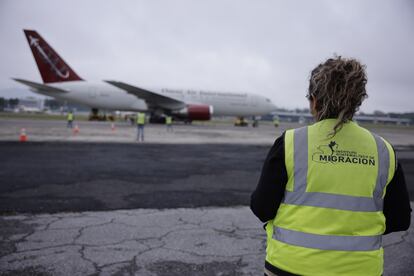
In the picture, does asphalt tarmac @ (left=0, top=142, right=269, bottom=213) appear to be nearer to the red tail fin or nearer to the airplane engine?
the airplane engine

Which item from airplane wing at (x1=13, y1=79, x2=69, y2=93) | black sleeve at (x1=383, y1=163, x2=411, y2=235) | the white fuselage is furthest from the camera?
the white fuselage

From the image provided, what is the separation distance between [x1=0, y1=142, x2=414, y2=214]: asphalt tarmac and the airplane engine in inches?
715

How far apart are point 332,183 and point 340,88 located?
1.43 ft

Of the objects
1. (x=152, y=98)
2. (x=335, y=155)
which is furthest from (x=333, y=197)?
(x=152, y=98)

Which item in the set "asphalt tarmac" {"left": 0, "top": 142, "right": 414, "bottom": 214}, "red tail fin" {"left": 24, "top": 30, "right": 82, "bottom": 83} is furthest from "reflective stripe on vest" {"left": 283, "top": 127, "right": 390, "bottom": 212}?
"red tail fin" {"left": 24, "top": 30, "right": 82, "bottom": 83}

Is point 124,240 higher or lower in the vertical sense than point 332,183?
lower

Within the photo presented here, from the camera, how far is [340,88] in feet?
5.17

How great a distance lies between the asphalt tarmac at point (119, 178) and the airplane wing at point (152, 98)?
1713cm

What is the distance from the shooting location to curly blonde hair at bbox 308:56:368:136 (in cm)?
157

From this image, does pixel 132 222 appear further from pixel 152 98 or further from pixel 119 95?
pixel 119 95

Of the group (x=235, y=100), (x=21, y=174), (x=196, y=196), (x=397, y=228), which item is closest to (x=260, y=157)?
(x=196, y=196)

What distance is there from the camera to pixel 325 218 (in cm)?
158

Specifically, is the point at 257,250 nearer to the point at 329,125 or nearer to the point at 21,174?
the point at 329,125

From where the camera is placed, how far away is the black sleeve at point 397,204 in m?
1.67
